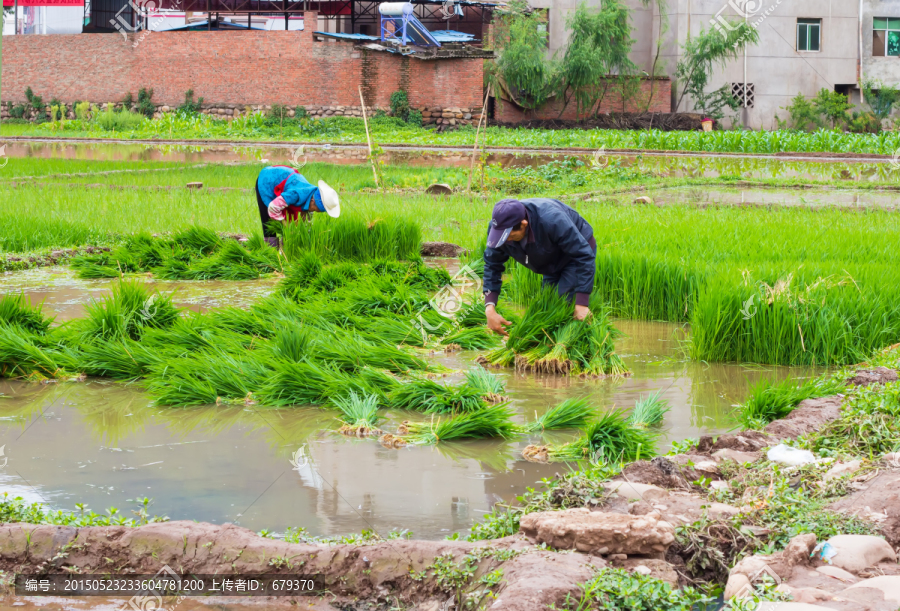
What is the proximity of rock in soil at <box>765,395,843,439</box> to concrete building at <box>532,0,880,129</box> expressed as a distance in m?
32.9

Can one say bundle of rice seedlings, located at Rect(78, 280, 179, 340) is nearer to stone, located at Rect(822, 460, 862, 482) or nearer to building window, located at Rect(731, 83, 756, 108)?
stone, located at Rect(822, 460, 862, 482)

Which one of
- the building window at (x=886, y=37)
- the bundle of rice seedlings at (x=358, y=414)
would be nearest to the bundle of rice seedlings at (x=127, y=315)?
the bundle of rice seedlings at (x=358, y=414)

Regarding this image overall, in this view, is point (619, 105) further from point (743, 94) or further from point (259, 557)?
point (259, 557)

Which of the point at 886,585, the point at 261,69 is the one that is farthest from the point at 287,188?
the point at 261,69

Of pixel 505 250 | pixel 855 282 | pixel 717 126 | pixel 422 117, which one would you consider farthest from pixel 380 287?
pixel 717 126

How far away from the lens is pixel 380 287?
6.80m

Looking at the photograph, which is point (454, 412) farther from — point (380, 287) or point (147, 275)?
point (147, 275)

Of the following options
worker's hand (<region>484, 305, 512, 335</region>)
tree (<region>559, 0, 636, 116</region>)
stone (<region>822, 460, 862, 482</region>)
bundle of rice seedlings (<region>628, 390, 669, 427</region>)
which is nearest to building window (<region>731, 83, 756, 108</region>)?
tree (<region>559, 0, 636, 116</region>)

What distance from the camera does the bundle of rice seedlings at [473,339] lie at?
5.84 metres

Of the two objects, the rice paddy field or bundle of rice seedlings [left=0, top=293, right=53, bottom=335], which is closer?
the rice paddy field

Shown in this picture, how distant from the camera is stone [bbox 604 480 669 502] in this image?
3090mm

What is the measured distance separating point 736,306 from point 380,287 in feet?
8.69

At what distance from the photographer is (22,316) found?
552 centimetres

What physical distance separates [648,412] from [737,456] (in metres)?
0.71
